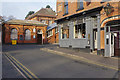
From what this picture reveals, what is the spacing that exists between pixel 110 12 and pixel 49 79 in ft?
26.9

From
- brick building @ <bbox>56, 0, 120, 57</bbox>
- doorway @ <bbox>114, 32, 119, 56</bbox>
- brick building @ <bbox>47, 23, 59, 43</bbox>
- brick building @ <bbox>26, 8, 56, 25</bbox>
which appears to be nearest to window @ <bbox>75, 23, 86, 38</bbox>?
brick building @ <bbox>56, 0, 120, 57</bbox>

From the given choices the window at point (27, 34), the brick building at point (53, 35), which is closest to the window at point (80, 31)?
the brick building at point (53, 35)

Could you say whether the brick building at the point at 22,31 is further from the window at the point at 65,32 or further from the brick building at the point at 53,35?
the window at the point at 65,32

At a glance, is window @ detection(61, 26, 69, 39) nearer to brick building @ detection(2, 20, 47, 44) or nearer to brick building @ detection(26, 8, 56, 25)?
brick building @ detection(2, 20, 47, 44)

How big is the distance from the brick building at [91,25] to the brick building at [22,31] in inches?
605

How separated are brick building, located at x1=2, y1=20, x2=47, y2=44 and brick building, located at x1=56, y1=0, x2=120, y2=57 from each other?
15.4 metres

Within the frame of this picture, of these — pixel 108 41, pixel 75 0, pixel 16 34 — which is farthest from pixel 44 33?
pixel 108 41

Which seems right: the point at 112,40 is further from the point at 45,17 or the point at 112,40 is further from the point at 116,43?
the point at 45,17

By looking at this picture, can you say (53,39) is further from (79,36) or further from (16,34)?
(79,36)

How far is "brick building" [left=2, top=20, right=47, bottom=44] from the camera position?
30656 mm

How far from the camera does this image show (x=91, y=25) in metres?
12.6

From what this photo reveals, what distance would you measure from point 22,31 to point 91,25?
23.9 metres

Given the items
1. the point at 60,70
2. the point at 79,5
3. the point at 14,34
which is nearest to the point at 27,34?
the point at 14,34

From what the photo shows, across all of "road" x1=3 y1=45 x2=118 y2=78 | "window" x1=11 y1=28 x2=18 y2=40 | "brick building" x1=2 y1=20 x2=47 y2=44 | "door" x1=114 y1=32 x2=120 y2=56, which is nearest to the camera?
"road" x1=3 y1=45 x2=118 y2=78
